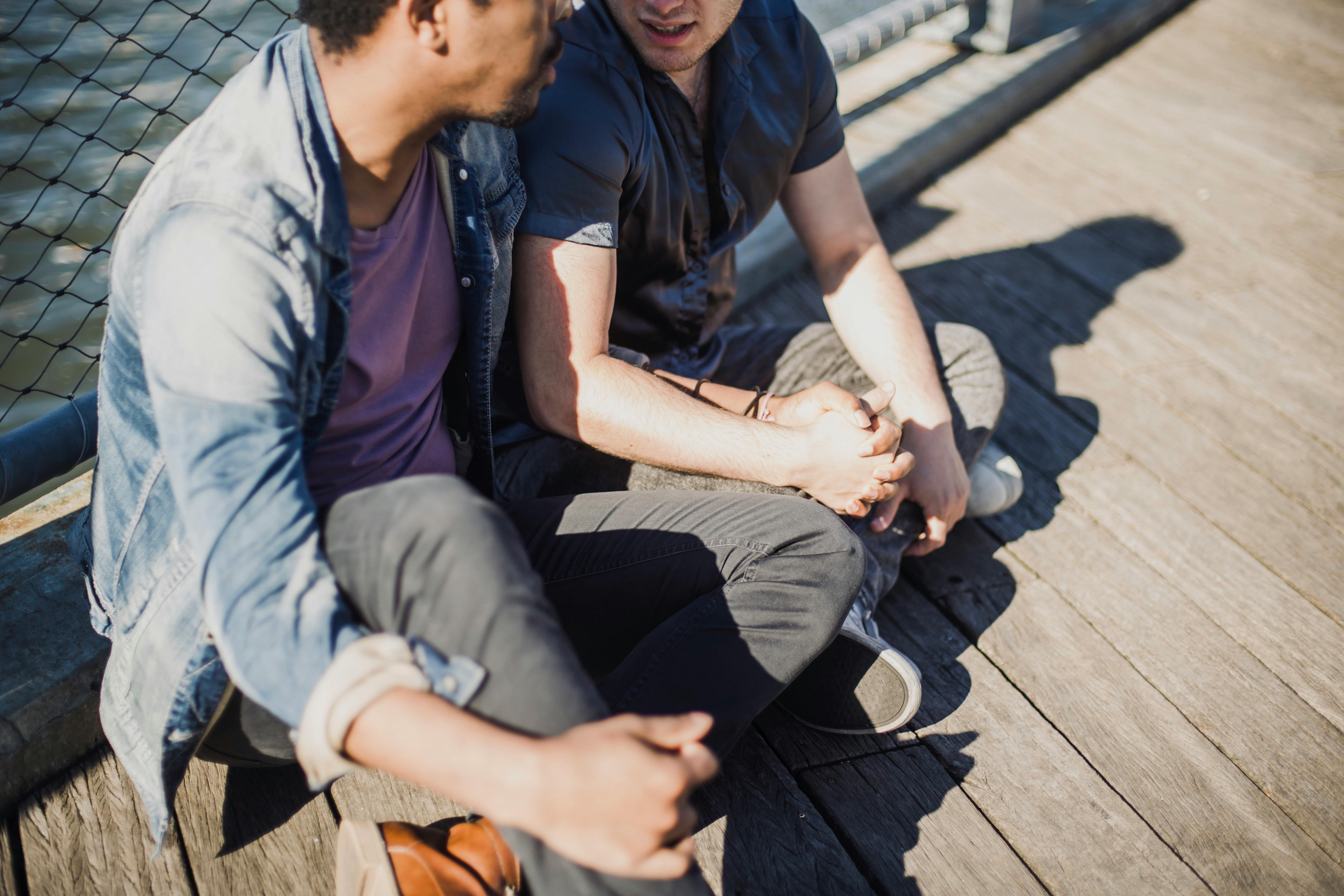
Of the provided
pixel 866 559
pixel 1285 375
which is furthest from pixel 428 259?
pixel 1285 375

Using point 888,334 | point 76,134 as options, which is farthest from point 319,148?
point 76,134

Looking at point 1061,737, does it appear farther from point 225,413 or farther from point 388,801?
point 225,413

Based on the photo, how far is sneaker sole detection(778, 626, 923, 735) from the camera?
4.70ft

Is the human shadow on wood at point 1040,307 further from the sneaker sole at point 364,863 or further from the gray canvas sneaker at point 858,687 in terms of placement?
the sneaker sole at point 364,863

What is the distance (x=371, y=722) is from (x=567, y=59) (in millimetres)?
1049

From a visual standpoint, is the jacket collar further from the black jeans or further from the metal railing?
the metal railing

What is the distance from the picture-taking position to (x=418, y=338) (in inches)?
52.1

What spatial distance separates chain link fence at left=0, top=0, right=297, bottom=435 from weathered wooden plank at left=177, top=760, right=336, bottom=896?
4.16 feet

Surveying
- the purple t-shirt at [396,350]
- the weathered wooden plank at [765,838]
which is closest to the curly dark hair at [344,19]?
the purple t-shirt at [396,350]

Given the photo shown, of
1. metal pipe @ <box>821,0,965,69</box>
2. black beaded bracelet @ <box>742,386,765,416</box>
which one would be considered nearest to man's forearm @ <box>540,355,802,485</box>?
black beaded bracelet @ <box>742,386,765,416</box>

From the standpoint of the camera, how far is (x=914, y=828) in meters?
1.40

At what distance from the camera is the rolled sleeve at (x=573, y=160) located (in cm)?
139

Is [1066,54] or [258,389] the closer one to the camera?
[258,389]

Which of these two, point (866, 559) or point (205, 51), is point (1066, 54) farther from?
point (205, 51)
